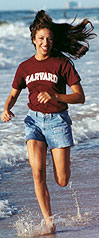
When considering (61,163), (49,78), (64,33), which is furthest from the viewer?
(64,33)

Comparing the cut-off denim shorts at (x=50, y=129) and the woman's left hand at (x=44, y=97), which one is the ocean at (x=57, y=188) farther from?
the woman's left hand at (x=44, y=97)

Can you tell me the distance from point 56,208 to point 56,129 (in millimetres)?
985

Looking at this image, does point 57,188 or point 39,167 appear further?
point 57,188

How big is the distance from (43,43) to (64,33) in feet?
1.23

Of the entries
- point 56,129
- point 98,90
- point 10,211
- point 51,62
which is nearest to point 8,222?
point 10,211

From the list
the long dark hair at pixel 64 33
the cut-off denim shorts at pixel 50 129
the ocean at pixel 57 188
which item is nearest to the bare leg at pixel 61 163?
the cut-off denim shorts at pixel 50 129

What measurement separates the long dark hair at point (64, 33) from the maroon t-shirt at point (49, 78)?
0.25 meters

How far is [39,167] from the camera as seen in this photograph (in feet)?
13.4

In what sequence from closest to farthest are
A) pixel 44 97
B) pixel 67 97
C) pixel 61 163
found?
pixel 44 97 < pixel 67 97 < pixel 61 163

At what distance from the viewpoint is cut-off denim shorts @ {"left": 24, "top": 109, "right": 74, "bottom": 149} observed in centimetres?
412

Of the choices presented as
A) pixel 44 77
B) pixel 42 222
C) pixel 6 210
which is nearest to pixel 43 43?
pixel 44 77

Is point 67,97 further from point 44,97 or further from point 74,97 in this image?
point 44,97

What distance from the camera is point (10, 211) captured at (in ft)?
15.4

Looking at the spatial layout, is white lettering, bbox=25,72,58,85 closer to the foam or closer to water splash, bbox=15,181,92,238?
water splash, bbox=15,181,92,238
